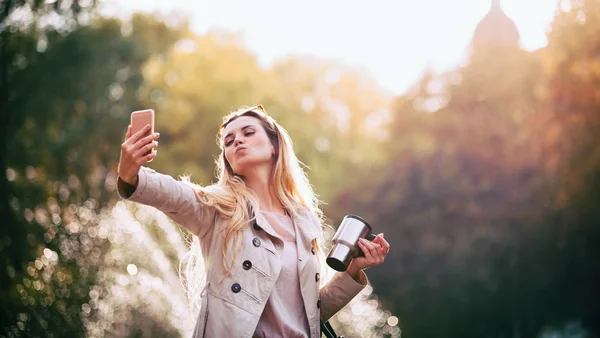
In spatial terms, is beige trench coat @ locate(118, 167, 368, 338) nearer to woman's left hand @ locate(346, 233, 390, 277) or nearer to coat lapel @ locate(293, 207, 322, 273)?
coat lapel @ locate(293, 207, 322, 273)

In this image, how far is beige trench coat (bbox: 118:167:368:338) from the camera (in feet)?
11.8

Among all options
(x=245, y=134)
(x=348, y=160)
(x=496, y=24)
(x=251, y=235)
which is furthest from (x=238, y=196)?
(x=496, y=24)

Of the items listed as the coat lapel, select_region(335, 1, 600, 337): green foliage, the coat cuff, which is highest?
select_region(335, 1, 600, 337): green foliage

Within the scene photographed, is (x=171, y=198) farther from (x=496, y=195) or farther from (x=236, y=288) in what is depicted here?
(x=496, y=195)

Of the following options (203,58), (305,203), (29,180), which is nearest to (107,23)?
(203,58)

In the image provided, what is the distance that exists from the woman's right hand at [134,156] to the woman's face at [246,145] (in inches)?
37.5

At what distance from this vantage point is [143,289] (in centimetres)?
841

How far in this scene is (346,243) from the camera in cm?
427

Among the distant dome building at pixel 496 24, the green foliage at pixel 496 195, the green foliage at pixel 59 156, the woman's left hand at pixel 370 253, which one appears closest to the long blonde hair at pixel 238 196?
the woman's left hand at pixel 370 253

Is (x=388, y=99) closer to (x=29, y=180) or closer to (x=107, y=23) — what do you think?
(x=107, y=23)

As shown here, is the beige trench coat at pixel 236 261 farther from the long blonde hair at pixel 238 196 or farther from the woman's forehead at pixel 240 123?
the woman's forehead at pixel 240 123

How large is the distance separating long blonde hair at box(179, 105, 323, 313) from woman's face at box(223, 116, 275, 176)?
0.05 metres

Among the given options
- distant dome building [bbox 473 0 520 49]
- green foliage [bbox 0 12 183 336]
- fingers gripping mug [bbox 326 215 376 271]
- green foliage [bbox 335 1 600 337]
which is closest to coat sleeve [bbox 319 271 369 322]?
fingers gripping mug [bbox 326 215 376 271]

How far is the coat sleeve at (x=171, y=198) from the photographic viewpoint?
3.43 metres
